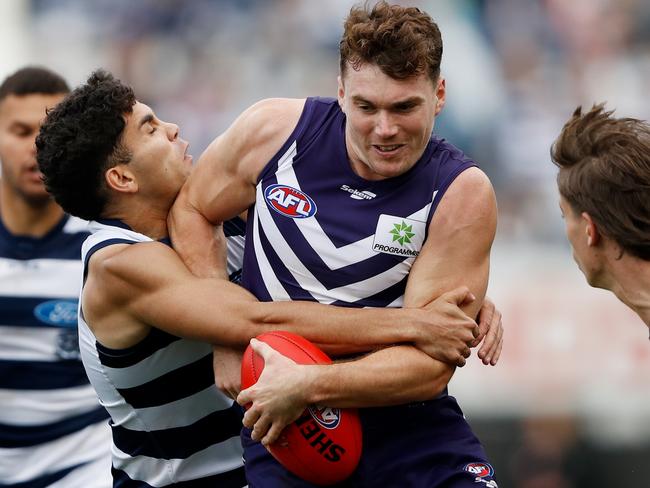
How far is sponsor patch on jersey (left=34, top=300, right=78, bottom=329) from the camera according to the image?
554 cm

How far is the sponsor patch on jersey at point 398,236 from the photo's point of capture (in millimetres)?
4020

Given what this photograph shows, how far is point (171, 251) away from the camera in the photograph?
4.32 meters

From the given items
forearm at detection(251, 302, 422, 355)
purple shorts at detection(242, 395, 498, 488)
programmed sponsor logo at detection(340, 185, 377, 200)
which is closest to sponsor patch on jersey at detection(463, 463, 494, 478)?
purple shorts at detection(242, 395, 498, 488)

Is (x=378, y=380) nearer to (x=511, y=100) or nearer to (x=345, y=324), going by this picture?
(x=345, y=324)

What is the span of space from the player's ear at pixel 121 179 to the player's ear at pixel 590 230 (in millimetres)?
1832

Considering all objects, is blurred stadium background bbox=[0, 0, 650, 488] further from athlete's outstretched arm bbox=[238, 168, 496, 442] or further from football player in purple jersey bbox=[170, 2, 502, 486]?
Answer: athlete's outstretched arm bbox=[238, 168, 496, 442]

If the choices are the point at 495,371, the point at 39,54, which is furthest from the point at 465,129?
the point at 39,54

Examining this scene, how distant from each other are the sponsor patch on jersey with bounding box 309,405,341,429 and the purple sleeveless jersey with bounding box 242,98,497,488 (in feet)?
0.67

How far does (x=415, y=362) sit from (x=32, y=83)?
2.95m

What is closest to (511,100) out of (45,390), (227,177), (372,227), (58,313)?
→ (58,313)

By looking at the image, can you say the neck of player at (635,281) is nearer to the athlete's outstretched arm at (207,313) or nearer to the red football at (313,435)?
the athlete's outstretched arm at (207,313)

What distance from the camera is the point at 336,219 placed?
13.5 feet

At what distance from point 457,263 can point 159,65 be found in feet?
20.0

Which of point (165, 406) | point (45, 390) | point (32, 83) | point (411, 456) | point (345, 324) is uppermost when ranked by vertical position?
point (32, 83)
